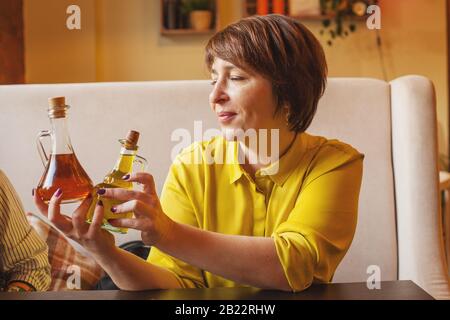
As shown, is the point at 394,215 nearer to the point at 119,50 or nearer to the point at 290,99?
the point at 290,99

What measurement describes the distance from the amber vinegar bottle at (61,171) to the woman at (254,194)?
2 centimetres

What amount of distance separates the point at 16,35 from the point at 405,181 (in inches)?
64.4

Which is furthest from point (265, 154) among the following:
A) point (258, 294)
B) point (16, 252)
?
point (16, 252)

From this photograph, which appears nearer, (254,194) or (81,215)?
(81,215)

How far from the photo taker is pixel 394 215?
1142 millimetres

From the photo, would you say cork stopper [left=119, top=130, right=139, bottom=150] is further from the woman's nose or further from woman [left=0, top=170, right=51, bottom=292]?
woman [left=0, top=170, right=51, bottom=292]

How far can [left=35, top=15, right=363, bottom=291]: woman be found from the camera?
69 centimetres

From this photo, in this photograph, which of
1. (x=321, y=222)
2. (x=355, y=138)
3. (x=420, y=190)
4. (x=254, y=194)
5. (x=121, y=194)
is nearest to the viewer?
(x=121, y=194)

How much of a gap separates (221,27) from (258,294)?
2464mm

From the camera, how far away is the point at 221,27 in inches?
117

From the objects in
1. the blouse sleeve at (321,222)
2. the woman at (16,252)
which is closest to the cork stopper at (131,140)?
the blouse sleeve at (321,222)

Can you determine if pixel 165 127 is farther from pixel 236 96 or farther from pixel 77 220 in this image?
pixel 77 220

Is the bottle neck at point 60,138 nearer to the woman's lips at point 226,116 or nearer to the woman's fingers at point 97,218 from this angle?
the woman's fingers at point 97,218
